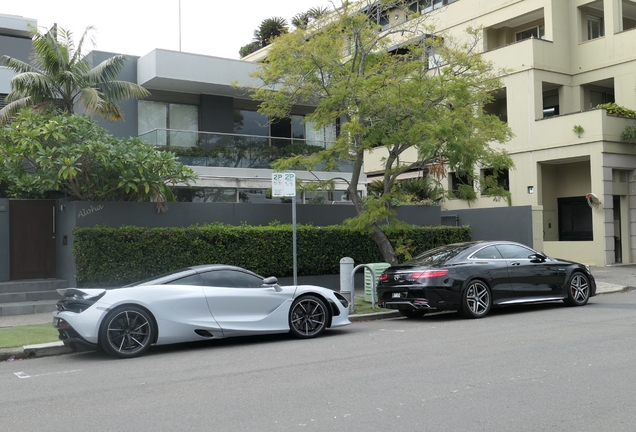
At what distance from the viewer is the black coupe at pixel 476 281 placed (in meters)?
11.9

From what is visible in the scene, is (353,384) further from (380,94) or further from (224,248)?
(224,248)

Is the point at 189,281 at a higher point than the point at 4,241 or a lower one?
lower

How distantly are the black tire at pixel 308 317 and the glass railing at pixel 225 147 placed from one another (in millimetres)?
9280

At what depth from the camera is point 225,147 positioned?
20375 millimetres

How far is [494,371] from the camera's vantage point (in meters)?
7.27

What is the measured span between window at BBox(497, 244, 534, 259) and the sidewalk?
8.24 ft

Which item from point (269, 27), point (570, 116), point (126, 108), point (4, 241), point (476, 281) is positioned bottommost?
point (476, 281)

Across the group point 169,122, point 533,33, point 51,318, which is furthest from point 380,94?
point 533,33

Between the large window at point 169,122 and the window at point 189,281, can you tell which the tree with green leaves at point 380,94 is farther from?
the window at point 189,281

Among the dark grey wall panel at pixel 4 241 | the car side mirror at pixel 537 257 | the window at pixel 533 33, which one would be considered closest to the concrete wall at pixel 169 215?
the dark grey wall panel at pixel 4 241

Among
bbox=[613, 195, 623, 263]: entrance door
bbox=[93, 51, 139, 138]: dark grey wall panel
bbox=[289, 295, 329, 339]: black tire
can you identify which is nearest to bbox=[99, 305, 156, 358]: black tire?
bbox=[289, 295, 329, 339]: black tire

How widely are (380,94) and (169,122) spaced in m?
9.33

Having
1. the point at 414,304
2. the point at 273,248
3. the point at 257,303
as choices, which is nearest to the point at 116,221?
the point at 273,248

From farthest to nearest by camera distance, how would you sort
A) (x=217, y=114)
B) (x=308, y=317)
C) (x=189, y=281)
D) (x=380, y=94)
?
(x=217, y=114) → (x=380, y=94) → (x=308, y=317) → (x=189, y=281)
